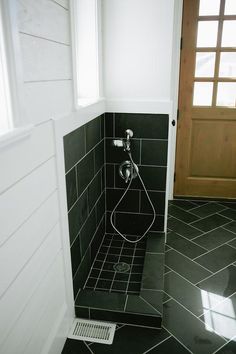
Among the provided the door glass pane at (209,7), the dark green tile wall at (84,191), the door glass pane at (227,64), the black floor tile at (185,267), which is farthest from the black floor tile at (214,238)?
the door glass pane at (209,7)

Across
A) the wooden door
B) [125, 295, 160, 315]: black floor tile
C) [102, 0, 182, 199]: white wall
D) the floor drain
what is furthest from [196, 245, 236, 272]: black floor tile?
[102, 0, 182, 199]: white wall

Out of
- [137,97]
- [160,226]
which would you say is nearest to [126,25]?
[137,97]

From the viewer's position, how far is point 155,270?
2.09 metres

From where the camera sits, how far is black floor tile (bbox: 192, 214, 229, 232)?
2.80 meters

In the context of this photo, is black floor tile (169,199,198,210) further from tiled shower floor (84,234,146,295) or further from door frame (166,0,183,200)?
tiled shower floor (84,234,146,295)

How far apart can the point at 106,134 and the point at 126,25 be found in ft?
2.57

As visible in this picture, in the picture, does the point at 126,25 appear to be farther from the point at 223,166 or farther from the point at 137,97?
the point at 223,166

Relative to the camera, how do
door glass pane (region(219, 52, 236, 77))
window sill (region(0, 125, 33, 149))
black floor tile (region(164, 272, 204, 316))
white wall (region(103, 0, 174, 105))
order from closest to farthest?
window sill (region(0, 125, 33, 149)), black floor tile (region(164, 272, 204, 316)), white wall (region(103, 0, 174, 105)), door glass pane (region(219, 52, 236, 77))

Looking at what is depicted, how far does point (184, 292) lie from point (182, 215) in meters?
1.11

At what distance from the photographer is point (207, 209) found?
3154 millimetres

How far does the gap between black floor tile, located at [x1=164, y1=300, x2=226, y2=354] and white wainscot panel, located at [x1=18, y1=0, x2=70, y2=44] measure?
1596 millimetres

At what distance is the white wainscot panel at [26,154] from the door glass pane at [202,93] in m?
2.11

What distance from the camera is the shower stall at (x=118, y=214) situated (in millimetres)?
1767

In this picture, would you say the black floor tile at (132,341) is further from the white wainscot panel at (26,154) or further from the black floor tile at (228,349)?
the white wainscot panel at (26,154)
